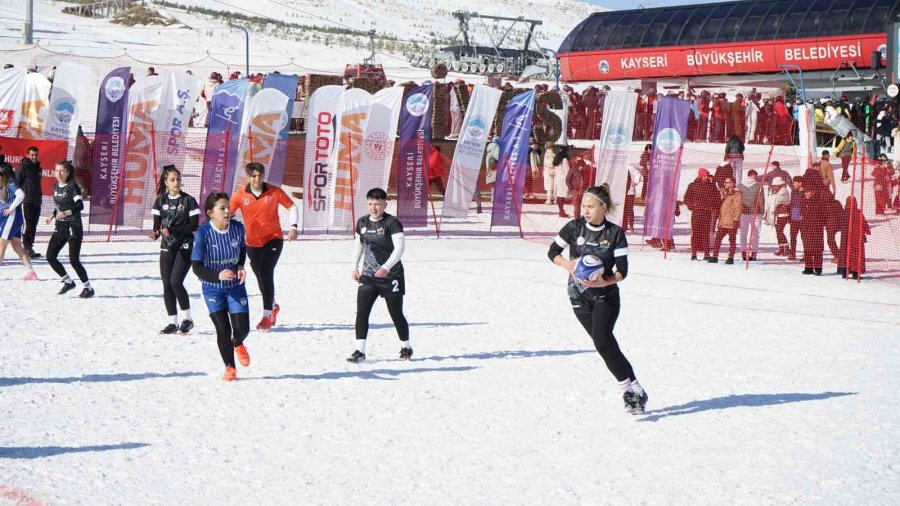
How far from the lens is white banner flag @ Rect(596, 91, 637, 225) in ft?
71.6

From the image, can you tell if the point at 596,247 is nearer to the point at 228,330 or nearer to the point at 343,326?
the point at 228,330

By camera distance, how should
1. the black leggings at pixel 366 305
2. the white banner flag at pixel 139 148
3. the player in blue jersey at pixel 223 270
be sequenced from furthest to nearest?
the white banner flag at pixel 139 148
the black leggings at pixel 366 305
the player in blue jersey at pixel 223 270

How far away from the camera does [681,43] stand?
137 feet

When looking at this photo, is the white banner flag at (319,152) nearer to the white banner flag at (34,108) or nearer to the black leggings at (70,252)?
the white banner flag at (34,108)

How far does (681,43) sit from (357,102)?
2337 centimetres

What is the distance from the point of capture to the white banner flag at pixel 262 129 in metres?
21.3

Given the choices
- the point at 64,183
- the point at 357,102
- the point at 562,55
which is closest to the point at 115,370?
the point at 64,183

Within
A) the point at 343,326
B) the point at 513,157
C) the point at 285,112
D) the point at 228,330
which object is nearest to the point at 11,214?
the point at 343,326

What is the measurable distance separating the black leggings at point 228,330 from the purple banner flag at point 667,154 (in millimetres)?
12815

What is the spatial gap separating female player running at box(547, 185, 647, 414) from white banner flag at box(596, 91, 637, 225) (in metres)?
13.7

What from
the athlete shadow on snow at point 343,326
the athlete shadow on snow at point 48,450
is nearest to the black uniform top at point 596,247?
the athlete shadow on snow at point 48,450

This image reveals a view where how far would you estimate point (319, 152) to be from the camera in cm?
2153

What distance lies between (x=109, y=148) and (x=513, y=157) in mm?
7830

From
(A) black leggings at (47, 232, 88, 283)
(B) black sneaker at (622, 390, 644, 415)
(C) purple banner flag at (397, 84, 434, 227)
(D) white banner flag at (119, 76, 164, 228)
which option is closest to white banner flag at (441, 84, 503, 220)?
(C) purple banner flag at (397, 84, 434, 227)
